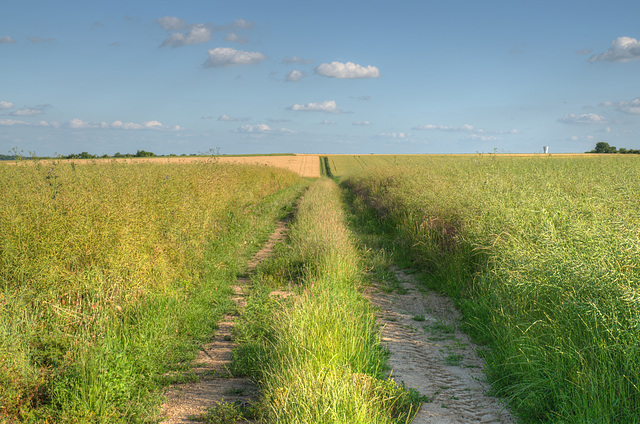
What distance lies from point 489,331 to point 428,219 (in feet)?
15.7

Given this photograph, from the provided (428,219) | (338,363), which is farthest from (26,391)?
(428,219)

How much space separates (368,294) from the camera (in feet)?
25.2

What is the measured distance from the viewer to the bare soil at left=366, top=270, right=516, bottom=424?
391cm

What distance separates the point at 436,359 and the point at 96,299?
4380mm

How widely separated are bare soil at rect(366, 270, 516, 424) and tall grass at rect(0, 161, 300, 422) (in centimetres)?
269

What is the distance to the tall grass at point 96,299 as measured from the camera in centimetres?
390

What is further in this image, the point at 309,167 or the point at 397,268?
the point at 309,167

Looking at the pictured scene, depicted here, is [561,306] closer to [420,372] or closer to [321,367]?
[420,372]

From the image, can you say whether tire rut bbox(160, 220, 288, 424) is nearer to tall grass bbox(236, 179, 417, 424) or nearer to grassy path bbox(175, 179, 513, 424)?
grassy path bbox(175, 179, 513, 424)

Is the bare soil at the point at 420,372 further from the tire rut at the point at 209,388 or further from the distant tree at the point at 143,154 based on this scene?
the distant tree at the point at 143,154

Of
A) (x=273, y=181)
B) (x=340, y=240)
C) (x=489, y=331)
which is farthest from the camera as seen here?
(x=273, y=181)

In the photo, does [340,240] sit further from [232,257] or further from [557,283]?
[557,283]

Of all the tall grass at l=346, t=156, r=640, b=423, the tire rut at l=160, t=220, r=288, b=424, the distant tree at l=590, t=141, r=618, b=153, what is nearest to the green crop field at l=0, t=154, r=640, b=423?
the tall grass at l=346, t=156, r=640, b=423

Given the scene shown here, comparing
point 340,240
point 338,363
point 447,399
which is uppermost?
point 340,240
